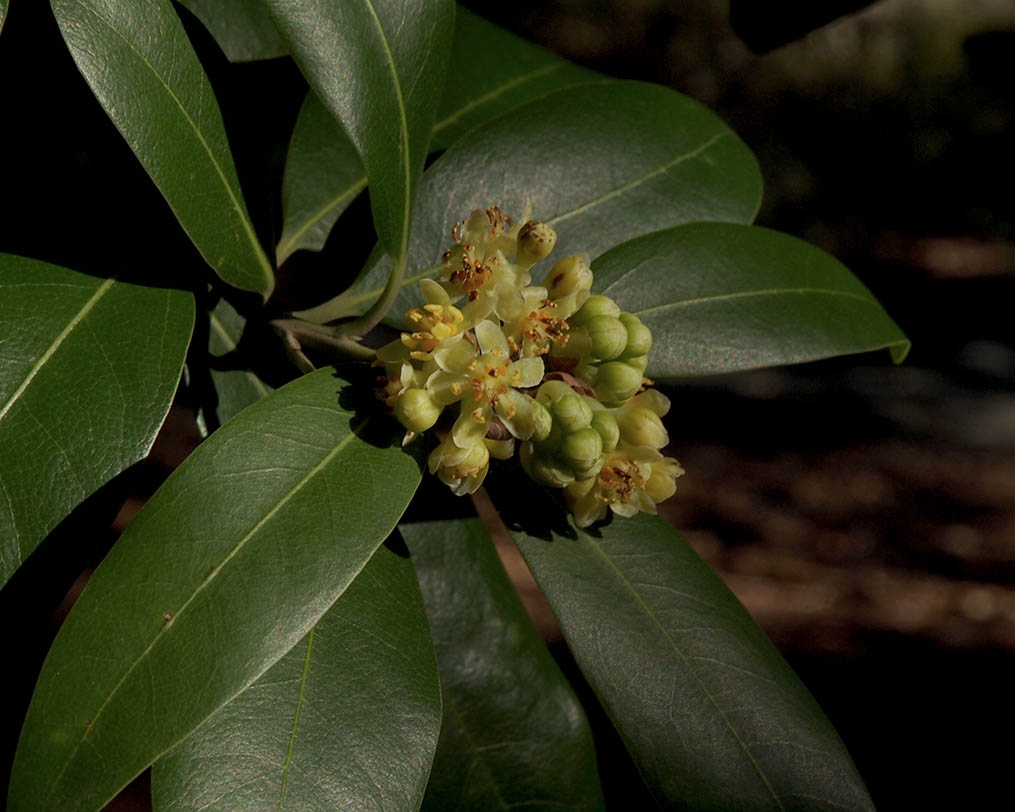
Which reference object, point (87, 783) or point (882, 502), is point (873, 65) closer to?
point (882, 502)

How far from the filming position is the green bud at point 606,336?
3.79 ft

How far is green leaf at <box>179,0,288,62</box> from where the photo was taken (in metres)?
1.47

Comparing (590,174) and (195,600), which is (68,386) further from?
(590,174)

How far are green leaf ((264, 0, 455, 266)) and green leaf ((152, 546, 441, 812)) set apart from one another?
0.41 metres

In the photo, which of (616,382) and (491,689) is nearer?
(616,382)

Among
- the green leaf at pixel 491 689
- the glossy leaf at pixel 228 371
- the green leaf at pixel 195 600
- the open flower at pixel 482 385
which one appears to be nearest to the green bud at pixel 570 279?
the open flower at pixel 482 385

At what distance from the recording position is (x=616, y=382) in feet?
3.86

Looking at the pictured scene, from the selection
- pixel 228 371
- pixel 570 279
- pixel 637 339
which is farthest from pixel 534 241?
pixel 228 371

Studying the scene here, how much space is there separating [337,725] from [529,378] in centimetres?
42

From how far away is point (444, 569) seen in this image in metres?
1.64

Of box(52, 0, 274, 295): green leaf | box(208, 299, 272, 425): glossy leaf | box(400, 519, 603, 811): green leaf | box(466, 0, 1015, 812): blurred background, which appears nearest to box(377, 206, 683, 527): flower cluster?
box(52, 0, 274, 295): green leaf

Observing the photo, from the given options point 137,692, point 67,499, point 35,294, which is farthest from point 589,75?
point 137,692

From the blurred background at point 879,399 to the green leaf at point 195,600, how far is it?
99 cm

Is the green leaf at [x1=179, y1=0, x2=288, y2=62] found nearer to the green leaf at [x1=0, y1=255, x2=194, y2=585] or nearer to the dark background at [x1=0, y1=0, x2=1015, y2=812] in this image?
the dark background at [x1=0, y1=0, x2=1015, y2=812]
